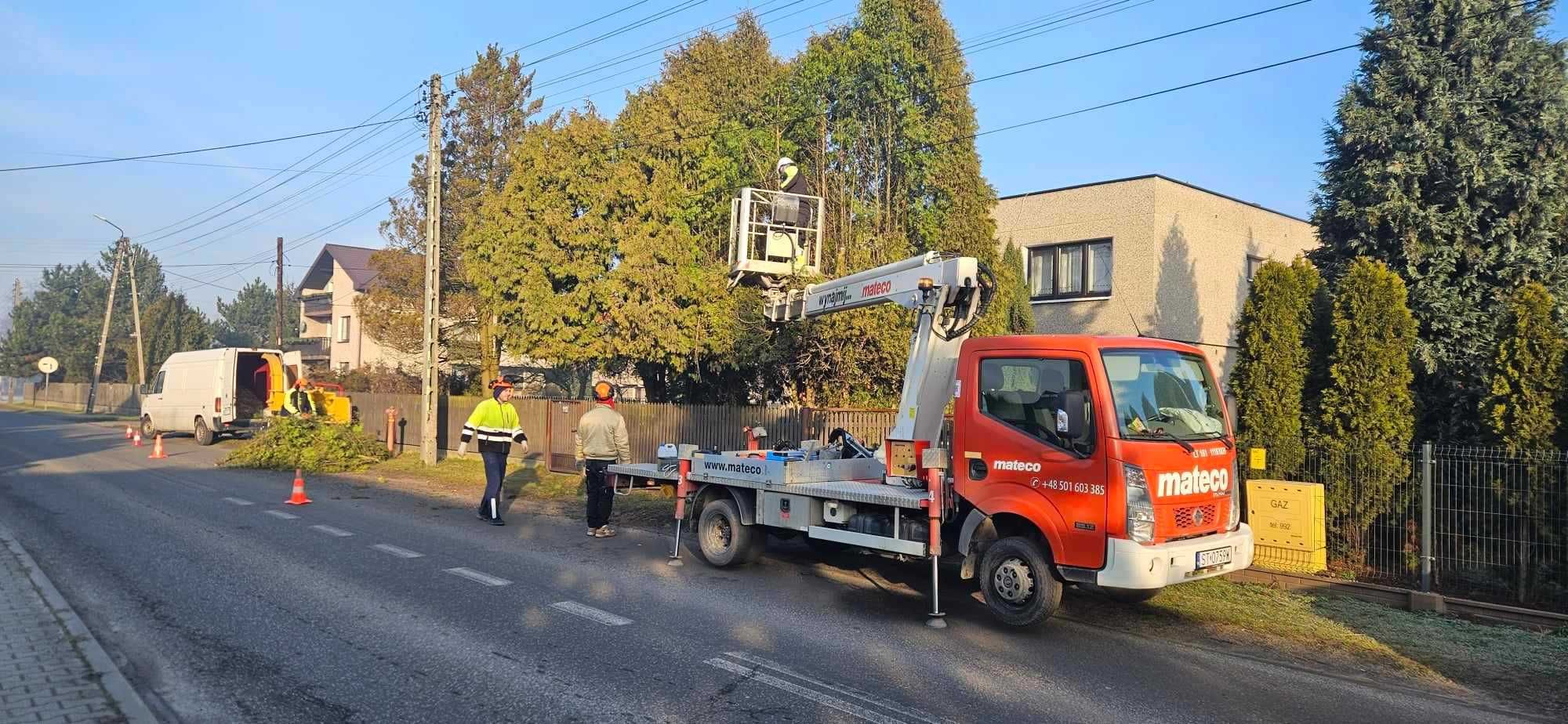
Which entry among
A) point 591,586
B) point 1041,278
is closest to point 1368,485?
point 591,586

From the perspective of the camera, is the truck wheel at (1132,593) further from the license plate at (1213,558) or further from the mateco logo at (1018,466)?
the mateco logo at (1018,466)

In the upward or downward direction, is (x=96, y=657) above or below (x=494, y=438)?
below

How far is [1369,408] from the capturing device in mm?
10422

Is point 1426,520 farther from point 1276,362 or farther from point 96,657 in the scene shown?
point 96,657

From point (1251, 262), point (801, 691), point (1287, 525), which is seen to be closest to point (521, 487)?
point (1287, 525)

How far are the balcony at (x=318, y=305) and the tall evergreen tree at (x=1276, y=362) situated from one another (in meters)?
51.1

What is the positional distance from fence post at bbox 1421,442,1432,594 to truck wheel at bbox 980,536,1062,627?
12.6 ft

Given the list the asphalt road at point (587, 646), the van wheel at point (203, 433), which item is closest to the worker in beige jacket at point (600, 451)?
the asphalt road at point (587, 646)

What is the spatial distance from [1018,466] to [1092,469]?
65cm

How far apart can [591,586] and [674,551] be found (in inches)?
67.4

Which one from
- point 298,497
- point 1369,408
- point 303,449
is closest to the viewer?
point 1369,408

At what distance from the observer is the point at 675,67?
67.7 feet

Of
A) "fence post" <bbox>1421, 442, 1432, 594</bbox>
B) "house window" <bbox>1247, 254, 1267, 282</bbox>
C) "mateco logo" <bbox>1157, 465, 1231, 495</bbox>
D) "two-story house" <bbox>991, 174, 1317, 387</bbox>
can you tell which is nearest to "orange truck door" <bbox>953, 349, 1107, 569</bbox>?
"mateco logo" <bbox>1157, 465, 1231, 495</bbox>

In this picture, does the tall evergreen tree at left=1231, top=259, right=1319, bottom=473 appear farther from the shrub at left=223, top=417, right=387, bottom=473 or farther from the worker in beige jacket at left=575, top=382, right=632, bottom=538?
the shrub at left=223, top=417, right=387, bottom=473
